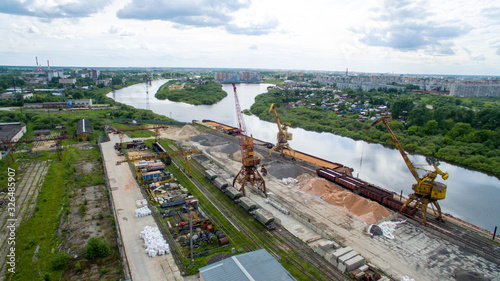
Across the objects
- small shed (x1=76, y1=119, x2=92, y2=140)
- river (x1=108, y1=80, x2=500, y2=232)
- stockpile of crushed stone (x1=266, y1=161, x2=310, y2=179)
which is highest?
small shed (x1=76, y1=119, x2=92, y2=140)

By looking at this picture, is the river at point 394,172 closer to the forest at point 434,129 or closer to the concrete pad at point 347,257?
the forest at point 434,129

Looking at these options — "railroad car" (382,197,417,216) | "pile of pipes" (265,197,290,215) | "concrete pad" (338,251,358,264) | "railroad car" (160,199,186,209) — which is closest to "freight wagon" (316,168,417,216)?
"railroad car" (382,197,417,216)

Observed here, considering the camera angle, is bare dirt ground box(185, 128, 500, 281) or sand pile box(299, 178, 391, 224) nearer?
bare dirt ground box(185, 128, 500, 281)

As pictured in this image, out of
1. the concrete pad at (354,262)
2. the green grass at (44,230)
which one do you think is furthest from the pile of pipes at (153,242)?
the concrete pad at (354,262)

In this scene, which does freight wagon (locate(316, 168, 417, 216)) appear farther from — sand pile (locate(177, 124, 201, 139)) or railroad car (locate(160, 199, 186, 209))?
sand pile (locate(177, 124, 201, 139))

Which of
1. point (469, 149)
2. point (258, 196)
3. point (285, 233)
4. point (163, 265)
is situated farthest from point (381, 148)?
point (163, 265)

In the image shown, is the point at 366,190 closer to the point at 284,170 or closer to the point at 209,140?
the point at 284,170

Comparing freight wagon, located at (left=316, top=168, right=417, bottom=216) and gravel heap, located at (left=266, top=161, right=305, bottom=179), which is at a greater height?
freight wagon, located at (left=316, top=168, right=417, bottom=216)

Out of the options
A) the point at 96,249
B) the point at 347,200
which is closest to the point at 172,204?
the point at 96,249
